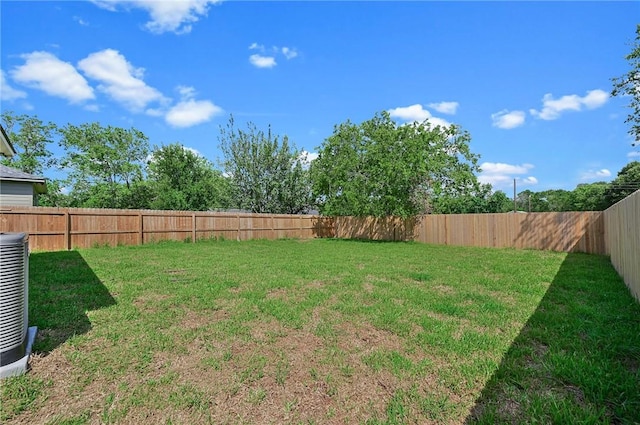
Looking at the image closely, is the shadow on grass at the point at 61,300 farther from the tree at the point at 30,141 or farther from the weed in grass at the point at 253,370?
the tree at the point at 30,141

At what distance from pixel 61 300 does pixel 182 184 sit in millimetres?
18768

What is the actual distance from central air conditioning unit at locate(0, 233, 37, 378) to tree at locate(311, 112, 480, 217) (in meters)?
13.1

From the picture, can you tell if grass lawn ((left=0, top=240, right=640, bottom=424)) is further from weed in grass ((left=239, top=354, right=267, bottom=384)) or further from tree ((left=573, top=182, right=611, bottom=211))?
tree ((left=573, top=182, right=611, bottom=211))

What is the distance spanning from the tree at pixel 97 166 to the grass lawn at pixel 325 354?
2081 centimetres

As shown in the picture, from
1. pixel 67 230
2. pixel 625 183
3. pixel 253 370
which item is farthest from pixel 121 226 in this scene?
pixel 625 183

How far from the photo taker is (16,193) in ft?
34.3

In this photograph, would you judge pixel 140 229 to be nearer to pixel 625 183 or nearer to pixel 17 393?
pixel 17 393

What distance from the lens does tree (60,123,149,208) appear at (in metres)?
22.9

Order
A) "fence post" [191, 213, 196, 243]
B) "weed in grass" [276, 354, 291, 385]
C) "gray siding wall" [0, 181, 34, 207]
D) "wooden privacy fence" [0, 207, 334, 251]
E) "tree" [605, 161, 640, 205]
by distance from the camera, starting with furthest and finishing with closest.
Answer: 1. "tree" [605, 161, 640, 205]
2. "fence post" [191, 213, 196, 243]
3. "gray siding wall" [0, 181, 34, 207]
4. "wooden privacy fence" [0, 207, 334, 251]
5. "weed in grass" [276, 354, 291, 385]

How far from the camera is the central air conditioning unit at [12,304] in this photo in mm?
2072

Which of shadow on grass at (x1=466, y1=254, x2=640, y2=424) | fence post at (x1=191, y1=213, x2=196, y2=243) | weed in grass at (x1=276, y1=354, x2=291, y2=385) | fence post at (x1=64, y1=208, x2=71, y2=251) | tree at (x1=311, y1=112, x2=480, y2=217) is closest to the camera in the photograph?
shadow on grass at (x1=466, y1=254, x2=640, y2=424)

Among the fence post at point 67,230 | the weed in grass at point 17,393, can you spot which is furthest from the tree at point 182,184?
the weed in grass at point 17,393

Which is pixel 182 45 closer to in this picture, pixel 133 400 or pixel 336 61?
pixel 336 61

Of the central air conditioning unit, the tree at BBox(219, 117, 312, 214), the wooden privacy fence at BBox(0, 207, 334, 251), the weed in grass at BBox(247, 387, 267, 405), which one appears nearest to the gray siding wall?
the wooden privacy fence at BBox(0, 207, 334, 251)
